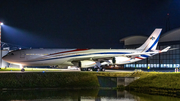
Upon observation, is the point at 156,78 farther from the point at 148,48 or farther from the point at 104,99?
the point at 148,48

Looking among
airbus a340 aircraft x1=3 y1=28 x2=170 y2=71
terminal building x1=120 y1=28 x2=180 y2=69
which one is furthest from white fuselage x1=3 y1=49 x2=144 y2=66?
terminal building x1=120 y1=28 x2=180 y2=69

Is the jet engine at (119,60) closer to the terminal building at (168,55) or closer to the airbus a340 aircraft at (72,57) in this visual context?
the airbus a340 aircraft at (72,57)

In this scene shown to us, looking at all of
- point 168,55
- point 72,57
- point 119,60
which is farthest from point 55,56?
point 168,55

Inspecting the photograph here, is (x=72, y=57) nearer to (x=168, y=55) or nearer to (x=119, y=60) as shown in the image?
(x=119, y=60)

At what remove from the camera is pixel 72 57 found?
53.8 meters

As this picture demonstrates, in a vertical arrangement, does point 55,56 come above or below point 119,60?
above

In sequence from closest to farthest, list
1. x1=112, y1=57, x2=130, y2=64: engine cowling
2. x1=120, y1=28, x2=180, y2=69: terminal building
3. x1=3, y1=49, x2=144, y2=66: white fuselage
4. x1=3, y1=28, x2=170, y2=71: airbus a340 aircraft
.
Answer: x1=3, y1=49, x2=144, y2=66: white fuselage < x1=3, y1=28, x2=170, y2=71: airbus a340 aircraft < x1=112, y1=57, x2=130, y2=64: engine cowling < x1=120, y1=28, x2=180, y2=69: terminal building

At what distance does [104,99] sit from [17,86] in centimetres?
1419

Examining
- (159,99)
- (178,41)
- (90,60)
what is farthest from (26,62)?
(178,41)

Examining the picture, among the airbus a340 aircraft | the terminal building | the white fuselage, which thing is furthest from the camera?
the terminal building

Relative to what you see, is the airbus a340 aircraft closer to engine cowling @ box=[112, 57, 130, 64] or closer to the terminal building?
engine cowling @ box=[112, 57, 130, 64]

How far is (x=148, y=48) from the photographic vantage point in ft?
201

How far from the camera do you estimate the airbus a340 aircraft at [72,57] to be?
50219 mm

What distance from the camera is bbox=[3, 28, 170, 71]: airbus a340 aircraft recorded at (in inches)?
1977
